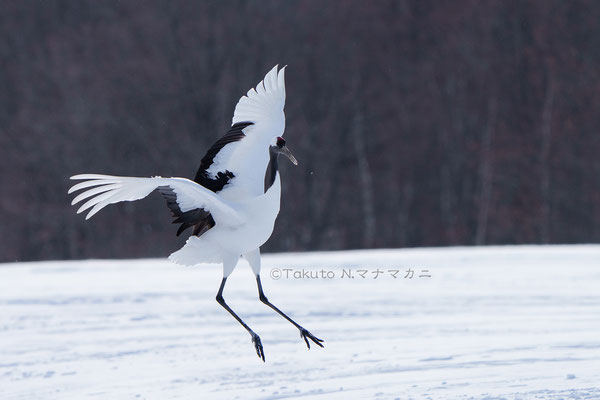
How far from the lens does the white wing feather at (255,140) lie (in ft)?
16.7

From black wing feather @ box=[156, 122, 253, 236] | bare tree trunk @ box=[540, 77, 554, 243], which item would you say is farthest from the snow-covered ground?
bare tree trunk @ box=[540, 77, 554, 243]

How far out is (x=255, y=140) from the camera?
544cm

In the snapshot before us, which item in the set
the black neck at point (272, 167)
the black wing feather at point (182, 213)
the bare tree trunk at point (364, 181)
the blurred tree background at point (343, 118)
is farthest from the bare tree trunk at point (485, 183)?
the black wing feather at point (182, 213)

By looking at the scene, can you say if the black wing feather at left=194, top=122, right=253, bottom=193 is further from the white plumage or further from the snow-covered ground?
the snow-covered ground

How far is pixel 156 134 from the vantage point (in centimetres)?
2289

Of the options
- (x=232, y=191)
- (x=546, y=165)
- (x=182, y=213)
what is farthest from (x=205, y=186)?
(x=546, y=165)

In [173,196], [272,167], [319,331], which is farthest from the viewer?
[319,331]

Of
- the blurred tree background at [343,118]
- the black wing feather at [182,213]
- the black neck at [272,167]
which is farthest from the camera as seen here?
the blurred tree background at [343,118]

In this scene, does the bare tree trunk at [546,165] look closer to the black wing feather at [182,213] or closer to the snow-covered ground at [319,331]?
the snow-covered ground at [319,331]

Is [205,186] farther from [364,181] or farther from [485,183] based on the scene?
[364,181]

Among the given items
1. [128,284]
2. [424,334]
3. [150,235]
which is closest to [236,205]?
[424,334]

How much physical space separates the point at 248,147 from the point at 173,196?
2.49 ft

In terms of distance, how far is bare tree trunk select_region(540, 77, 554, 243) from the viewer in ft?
70.9

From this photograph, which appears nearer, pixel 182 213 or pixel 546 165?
pixel 182 213
